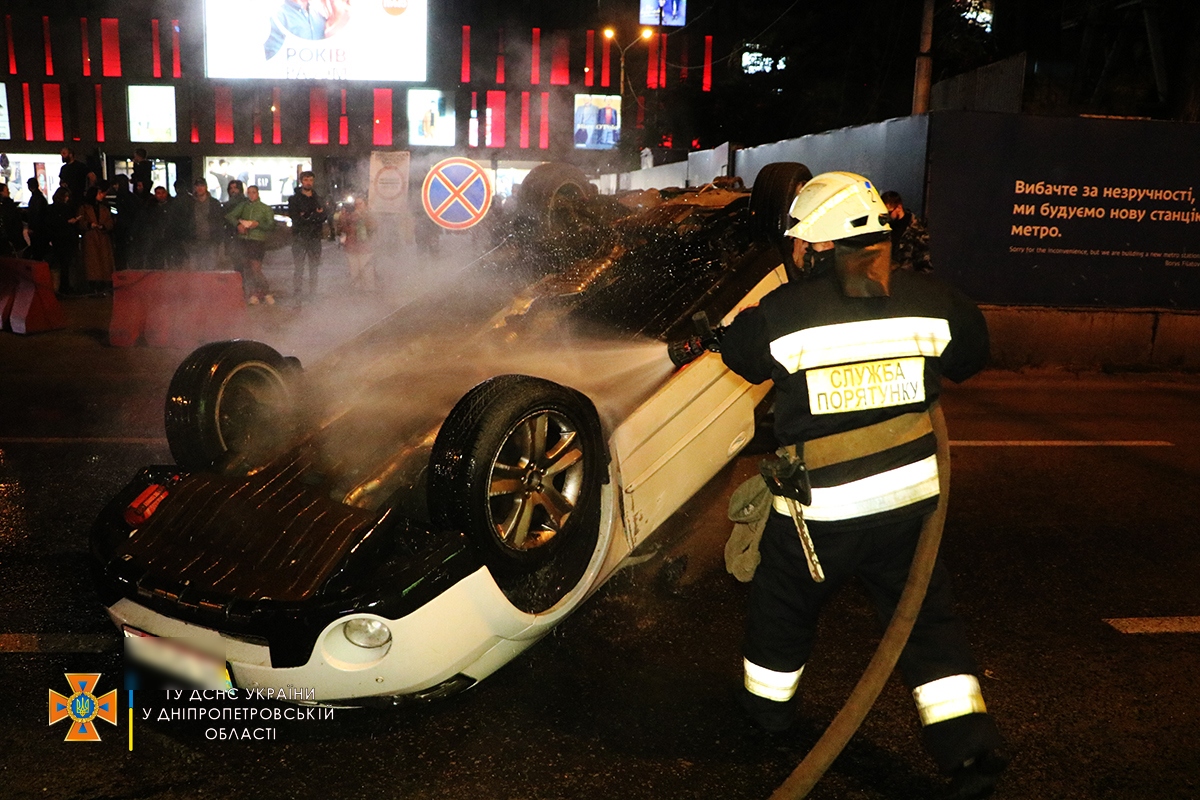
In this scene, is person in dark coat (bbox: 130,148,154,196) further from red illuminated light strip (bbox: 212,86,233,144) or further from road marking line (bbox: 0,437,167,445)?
red illuminated light strip (bbox: 212,86,233,144)

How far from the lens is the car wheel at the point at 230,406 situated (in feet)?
12.3

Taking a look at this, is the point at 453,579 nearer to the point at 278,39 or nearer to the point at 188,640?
the point at 188,640

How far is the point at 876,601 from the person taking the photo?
3094mm

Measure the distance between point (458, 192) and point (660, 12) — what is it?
38.9m

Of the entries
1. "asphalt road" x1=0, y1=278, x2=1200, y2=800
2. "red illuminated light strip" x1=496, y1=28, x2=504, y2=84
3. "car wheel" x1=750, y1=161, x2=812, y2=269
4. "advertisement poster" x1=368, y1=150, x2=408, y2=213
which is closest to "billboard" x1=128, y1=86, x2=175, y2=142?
"red illuminated light strip" x1=496, y1=28, x2=504, y2=84

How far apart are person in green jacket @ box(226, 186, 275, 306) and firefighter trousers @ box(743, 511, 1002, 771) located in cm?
1189

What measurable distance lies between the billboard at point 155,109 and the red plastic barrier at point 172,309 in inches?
1351

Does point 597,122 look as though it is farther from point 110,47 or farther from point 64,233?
point 64,233

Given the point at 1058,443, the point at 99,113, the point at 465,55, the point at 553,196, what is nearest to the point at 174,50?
the point at 99,113

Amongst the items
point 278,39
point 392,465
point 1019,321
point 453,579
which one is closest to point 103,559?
point 392,465

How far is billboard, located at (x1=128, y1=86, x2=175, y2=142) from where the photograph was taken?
41.2 metres

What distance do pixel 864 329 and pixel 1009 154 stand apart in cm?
877

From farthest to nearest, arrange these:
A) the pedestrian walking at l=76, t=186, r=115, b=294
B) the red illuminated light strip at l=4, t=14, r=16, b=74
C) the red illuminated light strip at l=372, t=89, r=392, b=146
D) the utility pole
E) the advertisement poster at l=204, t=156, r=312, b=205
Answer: the red illuminated light strip at l=372, t=89, r=392, b=146
the red illuminated light strip at l=4, t=14, r=16, b=74
the advertisement poster at l=204, t=156, r=312, b=205
the pedestrian walking at l=76, t=186, r=115, b=294
the utility pole

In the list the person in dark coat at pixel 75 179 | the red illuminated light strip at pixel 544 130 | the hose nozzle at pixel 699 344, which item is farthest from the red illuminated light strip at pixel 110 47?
the hose nozzle at pixel 699 344
